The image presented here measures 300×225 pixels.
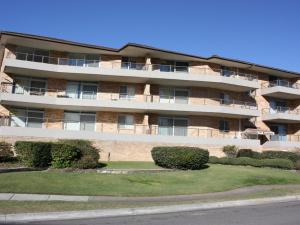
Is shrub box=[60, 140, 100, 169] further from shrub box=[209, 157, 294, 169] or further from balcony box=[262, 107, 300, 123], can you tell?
balcony box=[262, 107, 300, 123]

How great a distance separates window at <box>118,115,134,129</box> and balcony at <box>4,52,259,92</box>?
338 cm

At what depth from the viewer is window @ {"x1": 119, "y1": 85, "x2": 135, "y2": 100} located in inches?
1503

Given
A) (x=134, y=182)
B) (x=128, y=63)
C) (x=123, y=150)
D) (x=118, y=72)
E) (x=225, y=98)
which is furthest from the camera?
(x=225, y=98)

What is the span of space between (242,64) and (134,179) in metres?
24.4

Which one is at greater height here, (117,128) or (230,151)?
(117,128)

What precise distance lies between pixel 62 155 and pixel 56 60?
620 inches

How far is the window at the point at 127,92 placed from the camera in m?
38.2

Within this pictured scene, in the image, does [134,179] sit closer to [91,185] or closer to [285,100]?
[91,185]

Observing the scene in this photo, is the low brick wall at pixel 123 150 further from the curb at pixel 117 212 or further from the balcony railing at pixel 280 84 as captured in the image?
the curb at pixel 117 212

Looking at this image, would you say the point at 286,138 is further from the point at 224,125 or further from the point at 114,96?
the point at 114,96

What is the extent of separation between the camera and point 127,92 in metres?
38.3

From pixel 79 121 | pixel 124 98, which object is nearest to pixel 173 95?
pixel 124 98

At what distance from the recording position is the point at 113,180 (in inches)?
800

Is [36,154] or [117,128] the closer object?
[36,154]
